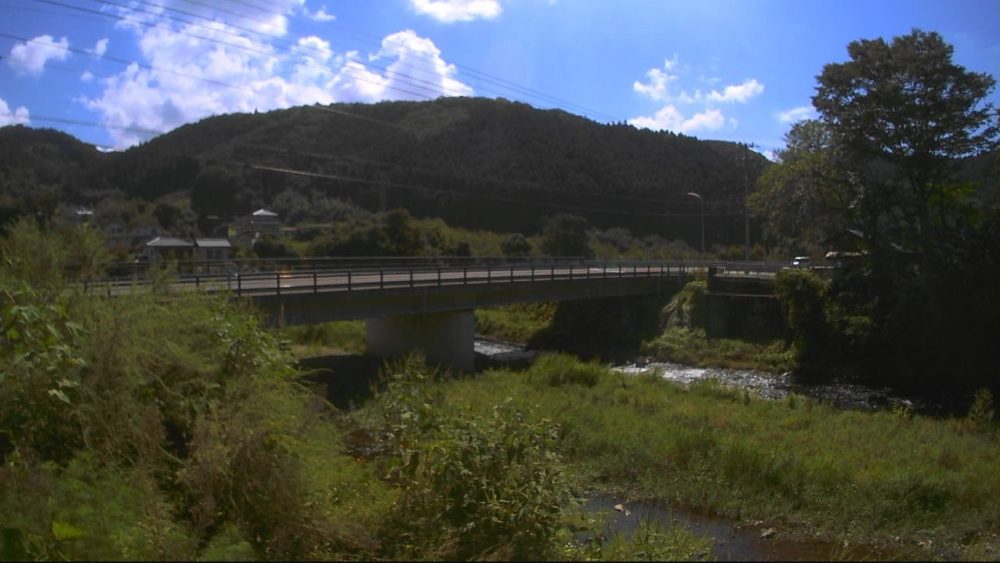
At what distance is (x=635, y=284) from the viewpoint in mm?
46594

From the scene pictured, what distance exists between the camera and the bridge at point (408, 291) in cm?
2675

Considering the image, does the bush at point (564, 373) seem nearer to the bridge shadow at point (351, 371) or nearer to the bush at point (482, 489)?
the bridge shadow at point (351, 371)

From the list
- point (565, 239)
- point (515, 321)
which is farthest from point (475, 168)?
point (515, 321)

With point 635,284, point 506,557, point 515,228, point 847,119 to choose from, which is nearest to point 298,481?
point 506,557

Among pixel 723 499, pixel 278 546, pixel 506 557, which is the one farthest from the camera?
pixel 723 499

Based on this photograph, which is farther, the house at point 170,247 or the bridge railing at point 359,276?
the house at point 170,247

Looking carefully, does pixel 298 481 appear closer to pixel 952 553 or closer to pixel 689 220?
pixel 952 553

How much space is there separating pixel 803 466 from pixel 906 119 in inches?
1046

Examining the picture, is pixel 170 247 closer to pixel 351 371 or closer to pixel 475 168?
pixel 351 371

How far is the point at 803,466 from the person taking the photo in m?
14.8

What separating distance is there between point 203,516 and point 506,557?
3096mm

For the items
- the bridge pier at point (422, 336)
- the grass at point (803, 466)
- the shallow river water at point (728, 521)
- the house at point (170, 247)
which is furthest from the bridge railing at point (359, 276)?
the grass at point (803, 466)

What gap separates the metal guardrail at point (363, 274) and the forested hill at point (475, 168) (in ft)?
76.1

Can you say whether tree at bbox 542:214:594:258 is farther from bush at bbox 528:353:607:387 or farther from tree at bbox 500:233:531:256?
bush at bbox 528:353:607:387
